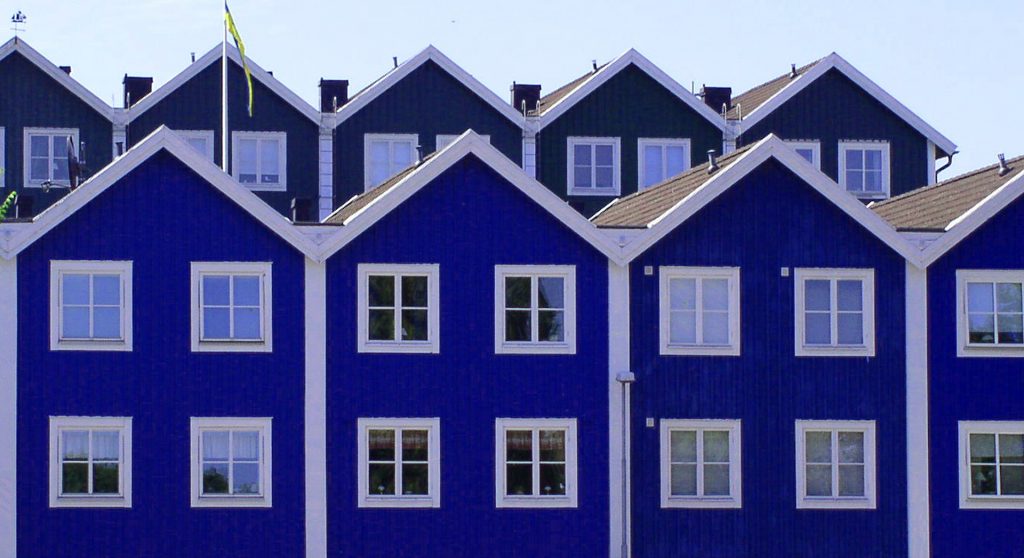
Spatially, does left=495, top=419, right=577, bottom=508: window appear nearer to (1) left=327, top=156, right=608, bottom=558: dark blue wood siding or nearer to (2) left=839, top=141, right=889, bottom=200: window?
(1) left=327, top=156, right=608, bottom=558: dark blue wood siding

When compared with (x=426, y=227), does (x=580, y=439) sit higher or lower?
lower

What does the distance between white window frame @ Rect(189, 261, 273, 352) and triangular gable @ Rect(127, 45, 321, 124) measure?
16.7m

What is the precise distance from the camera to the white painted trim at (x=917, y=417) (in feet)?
129

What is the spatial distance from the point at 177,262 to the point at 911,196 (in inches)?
630

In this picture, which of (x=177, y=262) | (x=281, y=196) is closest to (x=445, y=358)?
(x=177, y=262)

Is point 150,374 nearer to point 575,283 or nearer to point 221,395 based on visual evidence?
point 221,395

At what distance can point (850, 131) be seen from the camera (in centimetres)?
5634

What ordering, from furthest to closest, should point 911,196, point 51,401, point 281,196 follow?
1. point 281,196
2. point 911,196
3. point 51,401

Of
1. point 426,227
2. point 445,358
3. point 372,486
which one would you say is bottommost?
point 372,486

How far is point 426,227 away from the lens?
1538 inches

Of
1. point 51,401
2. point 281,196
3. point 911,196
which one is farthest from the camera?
point 281,196

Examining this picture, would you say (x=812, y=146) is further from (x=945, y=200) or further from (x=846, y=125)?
(x=945, y=200)

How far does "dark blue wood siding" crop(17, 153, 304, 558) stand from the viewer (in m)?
38.2

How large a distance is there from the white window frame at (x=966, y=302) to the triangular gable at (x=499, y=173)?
6469 millimetres
